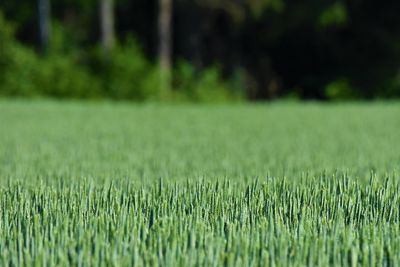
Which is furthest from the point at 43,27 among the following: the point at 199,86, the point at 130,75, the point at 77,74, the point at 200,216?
the point at 200,216

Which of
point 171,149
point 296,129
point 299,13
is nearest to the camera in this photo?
point 171,149

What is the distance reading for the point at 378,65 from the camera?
34188 mm

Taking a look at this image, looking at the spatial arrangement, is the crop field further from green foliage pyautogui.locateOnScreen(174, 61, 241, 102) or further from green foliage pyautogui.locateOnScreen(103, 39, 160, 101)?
green foliage pyautogui.locateOnScreen(174, 61, 241, 102)

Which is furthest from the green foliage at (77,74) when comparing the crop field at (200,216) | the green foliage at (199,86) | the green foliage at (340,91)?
the crop field at (200,216)

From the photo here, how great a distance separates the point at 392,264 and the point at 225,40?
107 feet

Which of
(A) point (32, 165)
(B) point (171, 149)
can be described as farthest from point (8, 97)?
(A) point (32, 165)

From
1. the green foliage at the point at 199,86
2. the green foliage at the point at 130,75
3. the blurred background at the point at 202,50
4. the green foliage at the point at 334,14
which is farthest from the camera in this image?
the green foliage at the point at 334,14

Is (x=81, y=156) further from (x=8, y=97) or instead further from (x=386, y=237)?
(x=8, y=97)

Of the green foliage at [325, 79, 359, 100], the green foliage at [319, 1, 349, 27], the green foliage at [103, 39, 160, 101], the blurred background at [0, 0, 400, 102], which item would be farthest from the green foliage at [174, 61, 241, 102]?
the green foliage at [319, 1, 349, 27]

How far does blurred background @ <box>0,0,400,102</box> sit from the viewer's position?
25156 millimetres

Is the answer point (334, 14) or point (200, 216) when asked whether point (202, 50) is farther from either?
point (200, 216)

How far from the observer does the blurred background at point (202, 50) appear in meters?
25.2

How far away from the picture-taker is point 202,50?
34.9m

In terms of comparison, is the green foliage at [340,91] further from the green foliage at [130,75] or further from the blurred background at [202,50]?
the green foliage at [130,75]
